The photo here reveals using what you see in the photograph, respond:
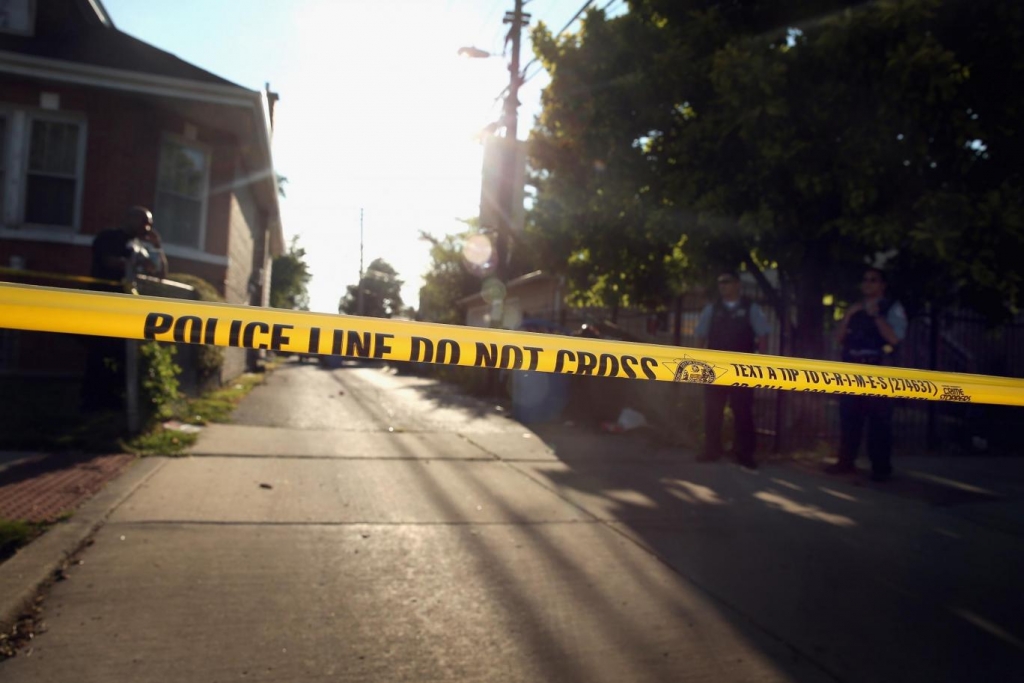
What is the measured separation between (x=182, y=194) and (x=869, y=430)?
10760mm

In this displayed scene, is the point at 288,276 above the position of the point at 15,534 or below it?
above

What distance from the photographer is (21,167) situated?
11.5 m

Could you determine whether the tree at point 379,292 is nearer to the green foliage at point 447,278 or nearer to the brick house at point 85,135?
the green foliage at point 447,278

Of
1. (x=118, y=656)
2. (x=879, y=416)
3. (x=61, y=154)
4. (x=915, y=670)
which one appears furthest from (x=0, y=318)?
(x=61, y=154)

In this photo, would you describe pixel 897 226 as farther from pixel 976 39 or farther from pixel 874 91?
pixel 976 39

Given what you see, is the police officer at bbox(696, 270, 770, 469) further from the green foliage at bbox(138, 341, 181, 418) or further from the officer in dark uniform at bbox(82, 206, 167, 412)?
the officer in dark uniform at bbox(82, 206, 167, 412)

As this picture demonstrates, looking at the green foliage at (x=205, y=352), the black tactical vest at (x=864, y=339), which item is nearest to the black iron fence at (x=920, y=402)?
the black tactical vest at (x=864, y=339)

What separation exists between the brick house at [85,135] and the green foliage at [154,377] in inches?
182

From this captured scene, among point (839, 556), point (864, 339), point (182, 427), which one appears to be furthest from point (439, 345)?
point (182, 427)

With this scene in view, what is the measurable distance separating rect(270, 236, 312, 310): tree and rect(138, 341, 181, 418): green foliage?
2164 cm

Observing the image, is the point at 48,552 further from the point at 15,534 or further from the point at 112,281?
the point at 112,281

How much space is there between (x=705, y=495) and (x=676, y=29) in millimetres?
5222

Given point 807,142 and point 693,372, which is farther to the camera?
point 807,142

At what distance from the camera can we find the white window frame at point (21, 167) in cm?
1151
